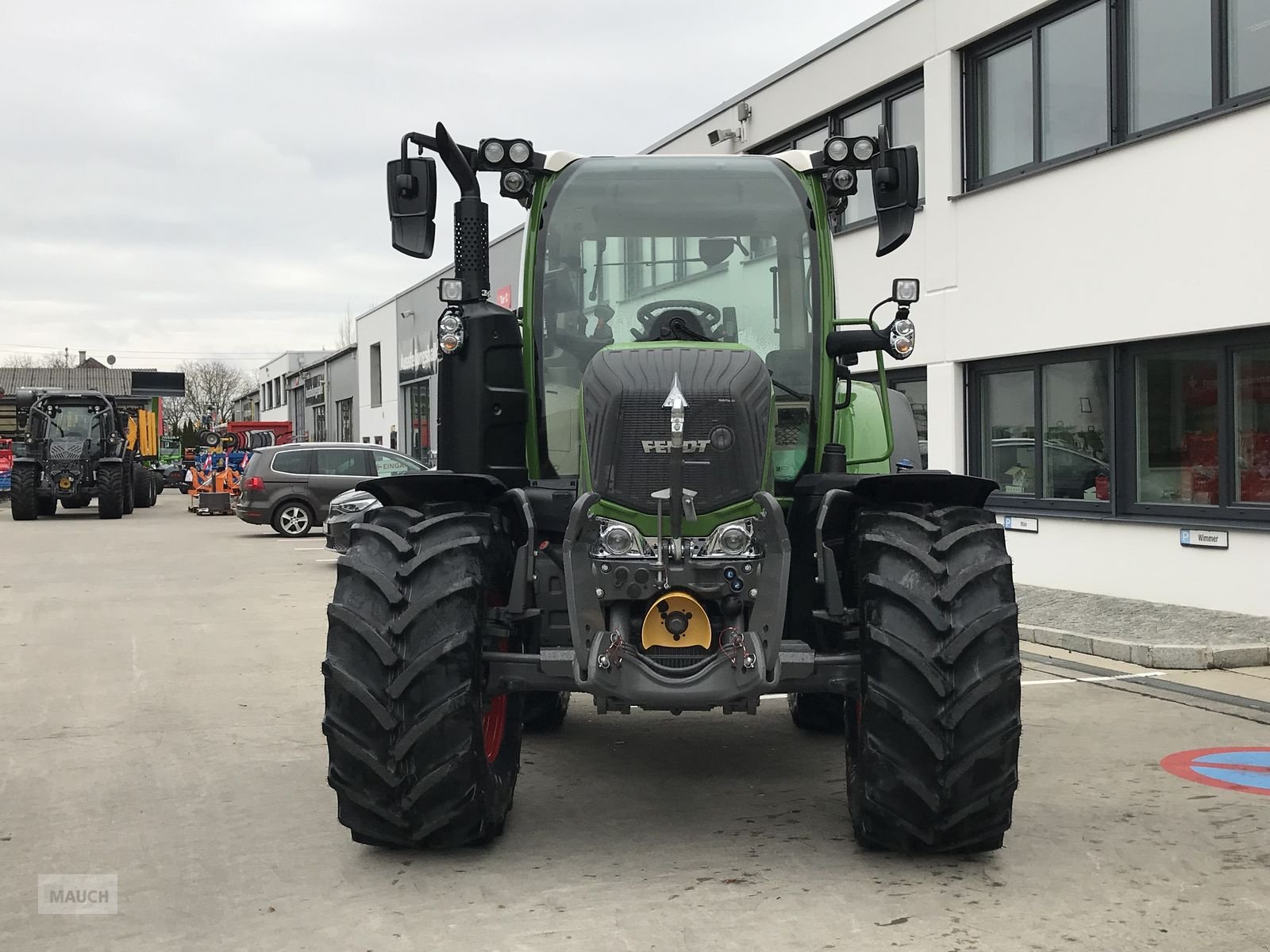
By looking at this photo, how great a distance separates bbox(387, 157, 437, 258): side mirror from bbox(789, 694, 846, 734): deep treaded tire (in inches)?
127

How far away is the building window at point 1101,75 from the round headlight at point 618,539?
909 centimetres

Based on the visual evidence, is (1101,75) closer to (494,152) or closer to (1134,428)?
(1134,428)

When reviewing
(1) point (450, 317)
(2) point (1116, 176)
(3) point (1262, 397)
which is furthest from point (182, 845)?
(2) point (1116, 176)

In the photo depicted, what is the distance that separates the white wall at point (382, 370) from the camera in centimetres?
5578

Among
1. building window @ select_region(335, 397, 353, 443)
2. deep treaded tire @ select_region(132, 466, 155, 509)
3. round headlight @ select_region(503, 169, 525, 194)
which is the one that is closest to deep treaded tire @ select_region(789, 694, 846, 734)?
round headlight @ select_region(503, 169, 525, 194)

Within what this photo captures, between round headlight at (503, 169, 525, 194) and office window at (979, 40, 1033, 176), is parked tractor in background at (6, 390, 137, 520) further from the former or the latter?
round headlight at (503, 169, 525, 194)

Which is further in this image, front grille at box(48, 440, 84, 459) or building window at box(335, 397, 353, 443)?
building window at box(335, 397, 353, 443)

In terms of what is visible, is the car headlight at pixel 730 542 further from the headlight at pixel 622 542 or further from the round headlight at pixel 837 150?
the round headlight at pixel 837 150

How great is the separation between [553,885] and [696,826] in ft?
3.04

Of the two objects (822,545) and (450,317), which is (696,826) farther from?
(450,317)

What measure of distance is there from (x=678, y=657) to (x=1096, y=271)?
33.3 feet

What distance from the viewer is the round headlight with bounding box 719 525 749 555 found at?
499 cm

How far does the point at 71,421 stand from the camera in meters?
33.3

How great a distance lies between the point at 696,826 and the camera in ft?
18.2
